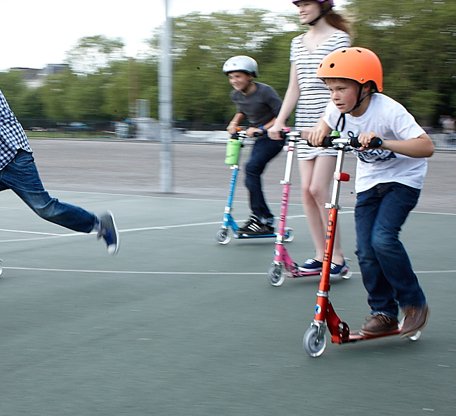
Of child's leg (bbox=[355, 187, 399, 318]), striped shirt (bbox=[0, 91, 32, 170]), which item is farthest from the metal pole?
child's leg (bbox=[355, 187, 399, 318])

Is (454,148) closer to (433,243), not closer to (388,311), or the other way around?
(433,243)

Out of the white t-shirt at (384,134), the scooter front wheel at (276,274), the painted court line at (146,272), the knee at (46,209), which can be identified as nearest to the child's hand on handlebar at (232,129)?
the painted court line at (146,272)

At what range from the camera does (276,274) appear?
6660mm

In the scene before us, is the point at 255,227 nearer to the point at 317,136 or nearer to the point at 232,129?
the point at 232,129

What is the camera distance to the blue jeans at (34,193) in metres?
6.50

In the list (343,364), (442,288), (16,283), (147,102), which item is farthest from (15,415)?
(147,102)

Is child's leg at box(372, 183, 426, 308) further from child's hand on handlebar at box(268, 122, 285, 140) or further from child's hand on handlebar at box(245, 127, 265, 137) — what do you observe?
child's hand on handlebar at box(245, 127, 265, 137)

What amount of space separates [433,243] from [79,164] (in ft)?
61.4

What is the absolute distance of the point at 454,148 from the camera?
43.1 metres

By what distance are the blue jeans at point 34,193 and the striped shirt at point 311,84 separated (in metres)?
1.78

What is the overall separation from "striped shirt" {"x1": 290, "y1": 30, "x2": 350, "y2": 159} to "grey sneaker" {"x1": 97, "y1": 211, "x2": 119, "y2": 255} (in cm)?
159

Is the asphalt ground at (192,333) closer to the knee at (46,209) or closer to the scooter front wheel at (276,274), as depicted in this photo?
the scooter front wheel at (276,274)

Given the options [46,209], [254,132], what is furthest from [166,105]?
[46,209]

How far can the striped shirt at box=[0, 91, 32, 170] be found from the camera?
20.8 feet
